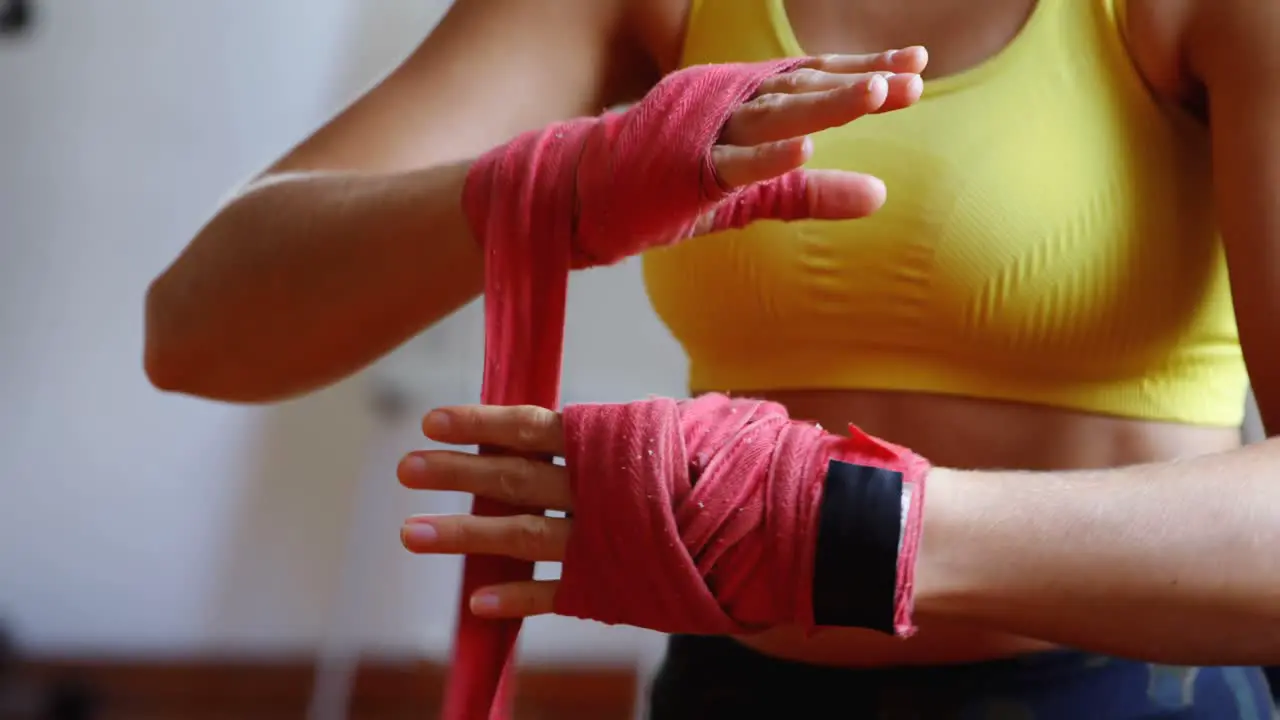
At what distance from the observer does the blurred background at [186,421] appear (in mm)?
1917

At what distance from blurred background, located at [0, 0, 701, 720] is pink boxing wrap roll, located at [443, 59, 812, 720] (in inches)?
56.2

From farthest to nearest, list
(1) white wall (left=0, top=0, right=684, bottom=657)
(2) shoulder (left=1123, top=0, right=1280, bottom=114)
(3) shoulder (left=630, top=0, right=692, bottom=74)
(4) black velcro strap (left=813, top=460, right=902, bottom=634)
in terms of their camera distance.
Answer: (1) white wall (left=0, top=0, right=684, bottom=657) < (3) shoulder (left=630, top=0, right=692, bottom=74) < (2) shoulder (left=1123, top=0, right=1280, bottom=114) < (4) black velcro strap (left=813, top=460, right=902, bottom=634)

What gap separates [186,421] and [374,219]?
1.53 metres

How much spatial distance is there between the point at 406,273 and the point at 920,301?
265 mm

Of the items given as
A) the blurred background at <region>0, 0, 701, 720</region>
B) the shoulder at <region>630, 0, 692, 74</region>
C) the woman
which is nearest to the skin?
the woman

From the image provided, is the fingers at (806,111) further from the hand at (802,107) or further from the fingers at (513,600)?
the fingers at (513,600)

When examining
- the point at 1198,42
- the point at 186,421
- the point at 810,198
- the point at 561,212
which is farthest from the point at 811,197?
the point at 186,421

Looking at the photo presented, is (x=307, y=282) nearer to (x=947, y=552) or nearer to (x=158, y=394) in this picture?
(x=947, y=552)

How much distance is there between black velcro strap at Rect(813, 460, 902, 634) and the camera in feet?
1.46

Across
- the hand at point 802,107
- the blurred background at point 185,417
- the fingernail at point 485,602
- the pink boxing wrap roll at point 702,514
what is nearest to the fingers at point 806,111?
the hand at point 802,107

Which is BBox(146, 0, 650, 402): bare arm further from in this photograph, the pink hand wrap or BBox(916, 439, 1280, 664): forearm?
BBox(916, 439, 1280, 664): forearm

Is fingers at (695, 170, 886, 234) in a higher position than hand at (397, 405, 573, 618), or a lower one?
higher

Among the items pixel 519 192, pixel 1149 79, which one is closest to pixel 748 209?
pixel 519 192

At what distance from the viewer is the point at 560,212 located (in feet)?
1.70
